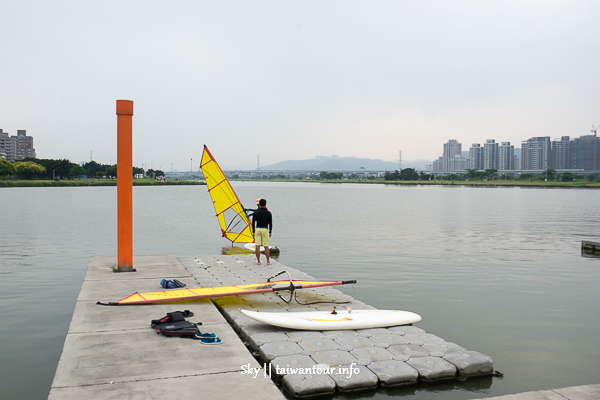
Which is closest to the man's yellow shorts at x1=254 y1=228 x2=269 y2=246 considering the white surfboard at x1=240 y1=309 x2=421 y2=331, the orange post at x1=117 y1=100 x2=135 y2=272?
the orange post at x1=117 y1=100 x2=135 y2=272

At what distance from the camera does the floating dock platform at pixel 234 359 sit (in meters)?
5.04

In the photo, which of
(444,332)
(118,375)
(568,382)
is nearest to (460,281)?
(444,332)

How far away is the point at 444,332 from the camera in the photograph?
8828 millimetres

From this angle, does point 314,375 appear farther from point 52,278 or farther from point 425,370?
point 52,278

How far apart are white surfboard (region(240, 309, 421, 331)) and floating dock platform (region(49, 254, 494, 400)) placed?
0.12 metres

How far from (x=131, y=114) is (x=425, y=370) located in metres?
8.72

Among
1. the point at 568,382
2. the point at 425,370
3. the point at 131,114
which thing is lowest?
the point at 568,382

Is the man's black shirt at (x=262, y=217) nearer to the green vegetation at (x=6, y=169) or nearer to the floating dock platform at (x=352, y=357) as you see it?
the floating dock platform at (x=352, y=357)

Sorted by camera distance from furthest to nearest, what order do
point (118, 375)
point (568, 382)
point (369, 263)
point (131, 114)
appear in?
1. point (369, 263)
2. point (131, 114)
3. point (568, 382)
4. point (118, 375)

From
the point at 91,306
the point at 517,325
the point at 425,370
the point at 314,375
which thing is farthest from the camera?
the point at 517,325

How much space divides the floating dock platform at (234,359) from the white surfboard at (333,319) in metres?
0.12

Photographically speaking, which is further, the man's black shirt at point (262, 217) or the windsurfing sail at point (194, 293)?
the man's black shirt at point (262, 217)

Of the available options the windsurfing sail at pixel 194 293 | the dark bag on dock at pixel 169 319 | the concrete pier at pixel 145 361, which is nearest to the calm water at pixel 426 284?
the concrete pier at pixel 145 361

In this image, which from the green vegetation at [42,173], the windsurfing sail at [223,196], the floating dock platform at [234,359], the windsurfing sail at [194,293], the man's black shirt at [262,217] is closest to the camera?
the floating dock platform at [234,359]
